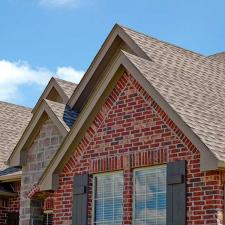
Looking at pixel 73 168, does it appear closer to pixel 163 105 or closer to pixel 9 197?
pixel 163 105

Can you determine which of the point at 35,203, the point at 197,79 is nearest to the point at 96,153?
the point at 197,79

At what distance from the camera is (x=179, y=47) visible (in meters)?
18.5

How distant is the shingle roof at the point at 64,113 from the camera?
659 inches

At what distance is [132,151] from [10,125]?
11.5 m

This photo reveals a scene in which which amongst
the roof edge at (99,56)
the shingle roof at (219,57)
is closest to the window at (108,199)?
the roof edge at (99,56)

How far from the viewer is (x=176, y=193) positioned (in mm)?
12109

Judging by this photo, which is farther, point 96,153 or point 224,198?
point 96,153

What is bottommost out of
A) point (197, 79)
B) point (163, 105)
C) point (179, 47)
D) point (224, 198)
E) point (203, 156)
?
point (224, 198)

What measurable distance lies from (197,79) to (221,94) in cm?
80

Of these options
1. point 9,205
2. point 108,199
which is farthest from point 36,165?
point 108,199

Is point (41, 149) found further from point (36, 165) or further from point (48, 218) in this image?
point (48, 218)

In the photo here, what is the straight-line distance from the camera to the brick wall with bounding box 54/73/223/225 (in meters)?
11.8

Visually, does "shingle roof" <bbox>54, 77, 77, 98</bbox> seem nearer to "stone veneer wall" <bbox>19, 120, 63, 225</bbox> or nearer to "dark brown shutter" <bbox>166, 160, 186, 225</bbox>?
"stone veneer wall" <bbox>19, 120, 63, 225</bbox>

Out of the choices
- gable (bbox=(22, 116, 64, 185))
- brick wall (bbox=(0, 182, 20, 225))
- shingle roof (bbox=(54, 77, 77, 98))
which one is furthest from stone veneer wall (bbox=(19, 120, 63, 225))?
shingle roof (bbox=(54, 77, 77, 98))
